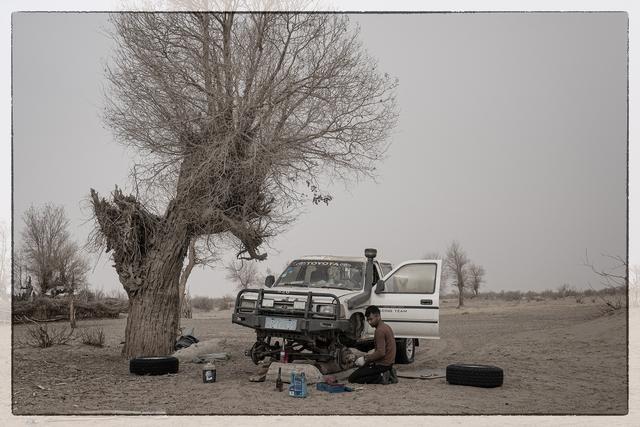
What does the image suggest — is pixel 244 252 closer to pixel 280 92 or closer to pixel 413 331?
pixel 280 92

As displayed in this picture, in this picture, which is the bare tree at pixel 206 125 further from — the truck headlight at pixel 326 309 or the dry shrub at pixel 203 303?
the dry shrub at pixel 203 303

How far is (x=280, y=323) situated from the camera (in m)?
12.7

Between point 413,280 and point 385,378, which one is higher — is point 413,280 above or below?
above

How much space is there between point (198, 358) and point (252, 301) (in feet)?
12.2

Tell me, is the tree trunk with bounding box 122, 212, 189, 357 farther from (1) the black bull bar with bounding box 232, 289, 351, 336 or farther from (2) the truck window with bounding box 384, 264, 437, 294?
(2) the truck window with bounding box 384, 264, 437, 294

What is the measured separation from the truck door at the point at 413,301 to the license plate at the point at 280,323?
1.94 meters

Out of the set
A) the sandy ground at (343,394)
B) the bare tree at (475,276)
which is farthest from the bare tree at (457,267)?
the sandy ground at (343,394)

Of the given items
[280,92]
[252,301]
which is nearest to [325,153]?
[280,92]

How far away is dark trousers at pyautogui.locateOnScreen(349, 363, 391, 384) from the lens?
1219 centimetres

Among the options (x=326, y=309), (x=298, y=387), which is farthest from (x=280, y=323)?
(x=298, y=387)

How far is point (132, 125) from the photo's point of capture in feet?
55.3

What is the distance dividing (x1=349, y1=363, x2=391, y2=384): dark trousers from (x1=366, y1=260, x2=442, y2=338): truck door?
1594 mm

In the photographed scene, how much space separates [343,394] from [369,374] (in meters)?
0.92

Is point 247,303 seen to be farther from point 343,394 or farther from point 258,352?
point 343,394
